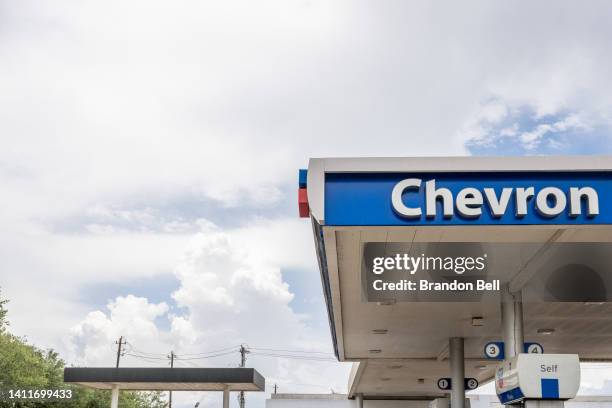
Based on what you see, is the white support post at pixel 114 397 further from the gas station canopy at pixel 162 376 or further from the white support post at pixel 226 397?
the white support post at pixel 226 397

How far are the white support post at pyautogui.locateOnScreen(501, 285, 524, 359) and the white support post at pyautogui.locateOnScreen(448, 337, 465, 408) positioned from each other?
280 inches

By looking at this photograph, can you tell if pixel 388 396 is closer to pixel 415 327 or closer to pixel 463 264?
pixel 415 327

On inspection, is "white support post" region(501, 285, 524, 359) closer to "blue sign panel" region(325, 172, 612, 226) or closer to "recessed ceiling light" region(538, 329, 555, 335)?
"blue sign panel" region(325, 172, 612, 226)

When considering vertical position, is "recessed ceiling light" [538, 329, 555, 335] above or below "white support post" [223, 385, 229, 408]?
above

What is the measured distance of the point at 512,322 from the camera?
11820mm

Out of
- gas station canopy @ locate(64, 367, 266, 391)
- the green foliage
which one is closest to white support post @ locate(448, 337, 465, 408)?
gas station canopy @ locate(64, 367, 266, 391)

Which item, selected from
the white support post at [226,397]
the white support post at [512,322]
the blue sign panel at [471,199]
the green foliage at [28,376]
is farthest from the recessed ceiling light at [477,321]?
the green foliage at [28,376]

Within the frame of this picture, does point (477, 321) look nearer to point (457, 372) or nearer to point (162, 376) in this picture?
point (457, 372)

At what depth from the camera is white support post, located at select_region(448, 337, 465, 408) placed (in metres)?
18.7

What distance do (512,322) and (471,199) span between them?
15.2 feet

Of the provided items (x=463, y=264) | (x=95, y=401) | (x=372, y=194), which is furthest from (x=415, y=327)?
(x=95, y=401)

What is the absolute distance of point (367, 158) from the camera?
789cm

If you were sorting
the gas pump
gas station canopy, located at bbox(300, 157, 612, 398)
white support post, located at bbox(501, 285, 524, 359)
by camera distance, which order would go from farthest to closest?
white support post, located at bbox(501, 285, 524, 359) < the gas pump < gas station canopy, located at bbox(300, 157, 612, 398)

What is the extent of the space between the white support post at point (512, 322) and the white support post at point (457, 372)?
712 cm
